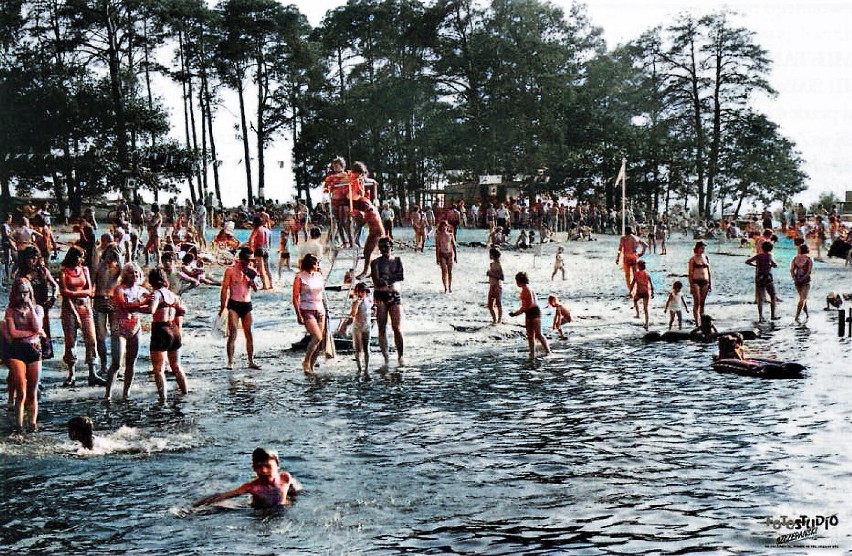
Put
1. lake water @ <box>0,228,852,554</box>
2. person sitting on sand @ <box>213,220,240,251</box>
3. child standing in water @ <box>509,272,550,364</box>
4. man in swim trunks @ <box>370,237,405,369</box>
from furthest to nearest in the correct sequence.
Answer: person sitting on sand @ <box>213,220,240,251</box> → child standing in water @ <box>509,272,550,364</box> → man in swim trunks @ <box>370,237,405,369</box> → lake water @ <box>0,228,852,554</box>

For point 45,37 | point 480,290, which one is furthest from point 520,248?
point 45,37

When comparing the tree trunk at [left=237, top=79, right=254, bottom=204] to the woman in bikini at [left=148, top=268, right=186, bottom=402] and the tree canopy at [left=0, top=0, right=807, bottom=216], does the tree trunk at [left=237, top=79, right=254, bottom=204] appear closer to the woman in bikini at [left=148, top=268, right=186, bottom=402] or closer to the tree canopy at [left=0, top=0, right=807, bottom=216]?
the tree canopy at [left=0, top=0, right=807, bottom=216]

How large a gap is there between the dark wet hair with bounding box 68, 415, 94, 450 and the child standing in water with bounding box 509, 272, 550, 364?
689cm

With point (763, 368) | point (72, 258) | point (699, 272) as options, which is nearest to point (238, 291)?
point (72, 258)

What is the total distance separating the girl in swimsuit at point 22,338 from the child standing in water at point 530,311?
23.0 ft

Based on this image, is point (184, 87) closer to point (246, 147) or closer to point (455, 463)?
point (246, 147)

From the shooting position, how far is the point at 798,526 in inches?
284

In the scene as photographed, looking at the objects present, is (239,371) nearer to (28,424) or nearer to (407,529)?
(28,424)

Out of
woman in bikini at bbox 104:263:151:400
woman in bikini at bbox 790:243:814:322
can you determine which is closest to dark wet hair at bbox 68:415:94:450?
woman in bikini at bbox 104:263:151:400

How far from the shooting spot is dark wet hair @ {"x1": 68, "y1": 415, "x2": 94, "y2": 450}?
9.20 meters

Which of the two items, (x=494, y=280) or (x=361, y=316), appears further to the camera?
(x=494, y=280)

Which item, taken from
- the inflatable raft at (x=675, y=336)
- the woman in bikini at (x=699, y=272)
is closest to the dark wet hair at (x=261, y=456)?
the inflatable raft at (x=675, y=336)

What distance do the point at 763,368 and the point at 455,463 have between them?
6.64m

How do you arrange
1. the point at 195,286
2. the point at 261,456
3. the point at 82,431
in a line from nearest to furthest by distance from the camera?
the point at 261,456 → the point at 82,431 → the point at 195,286
